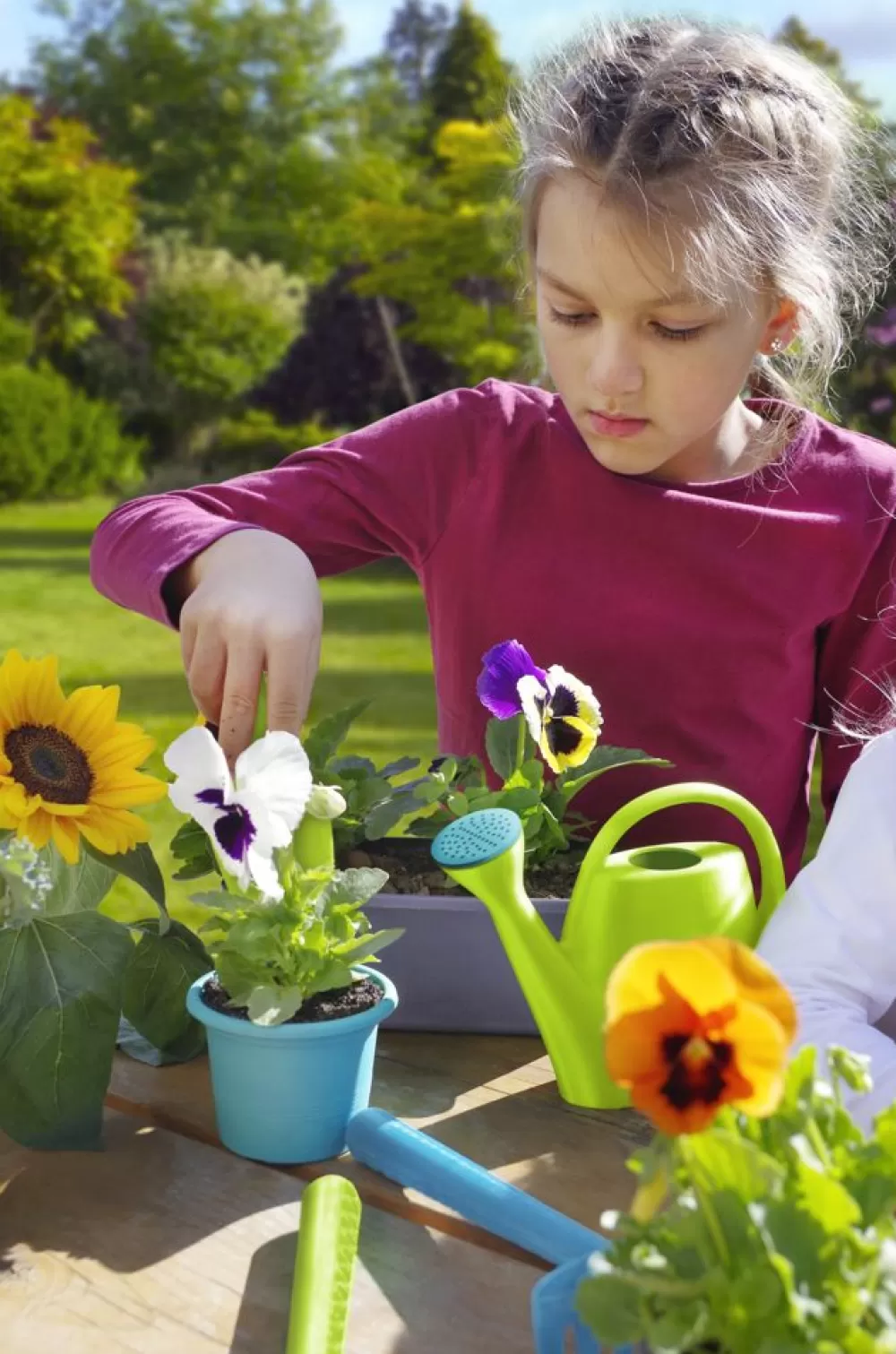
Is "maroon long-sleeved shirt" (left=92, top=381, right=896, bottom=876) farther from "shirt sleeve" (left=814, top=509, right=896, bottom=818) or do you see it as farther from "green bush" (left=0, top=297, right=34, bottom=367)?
"green bush" (left=0, top=297, right=34, bottom=367)

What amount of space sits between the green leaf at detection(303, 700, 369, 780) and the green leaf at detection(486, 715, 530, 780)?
104 mm

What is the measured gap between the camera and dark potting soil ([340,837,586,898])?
104 centimetres

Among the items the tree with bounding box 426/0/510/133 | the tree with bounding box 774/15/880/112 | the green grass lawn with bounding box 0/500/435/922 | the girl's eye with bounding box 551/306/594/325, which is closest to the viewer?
the girl's eye with bounding box 551/306/594/325

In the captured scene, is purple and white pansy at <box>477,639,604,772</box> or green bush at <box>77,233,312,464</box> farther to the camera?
green bush at <box>77,233,312,464</box>

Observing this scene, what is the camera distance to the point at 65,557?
10.8 meters

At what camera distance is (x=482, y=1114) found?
0.93m

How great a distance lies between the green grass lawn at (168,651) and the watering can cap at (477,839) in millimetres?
2767

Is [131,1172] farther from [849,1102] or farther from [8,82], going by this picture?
[8,82]

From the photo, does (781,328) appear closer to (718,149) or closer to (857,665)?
(718,149)

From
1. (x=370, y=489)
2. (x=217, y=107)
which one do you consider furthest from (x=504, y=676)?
(x=217, y=107)

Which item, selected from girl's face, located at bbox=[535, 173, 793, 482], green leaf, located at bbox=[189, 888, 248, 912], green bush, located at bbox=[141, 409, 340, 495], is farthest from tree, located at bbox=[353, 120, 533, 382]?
green leaf, located at bbox=[189, 888, 248, 912]

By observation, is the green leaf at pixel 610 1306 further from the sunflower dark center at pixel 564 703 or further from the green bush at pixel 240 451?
the green bush at pixel 240 451

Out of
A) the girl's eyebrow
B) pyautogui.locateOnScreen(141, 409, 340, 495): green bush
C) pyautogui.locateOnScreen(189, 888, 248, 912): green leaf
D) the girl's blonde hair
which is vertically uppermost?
the girl's blonde hair

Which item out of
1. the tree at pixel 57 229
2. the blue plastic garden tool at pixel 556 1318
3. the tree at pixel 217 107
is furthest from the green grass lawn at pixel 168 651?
the tree at pixel 217 107
